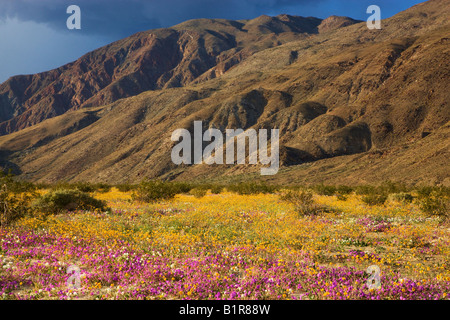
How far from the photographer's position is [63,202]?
14.9m

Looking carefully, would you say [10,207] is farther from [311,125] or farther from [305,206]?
[311,125]

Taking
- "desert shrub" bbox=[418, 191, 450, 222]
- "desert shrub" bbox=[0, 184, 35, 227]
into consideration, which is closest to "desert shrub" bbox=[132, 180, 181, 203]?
"desert shrub" bbox=[0, 184, 35, 227]

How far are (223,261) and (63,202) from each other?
11.3 m

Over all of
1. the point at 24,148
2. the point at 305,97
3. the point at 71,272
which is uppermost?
the point at 305,97

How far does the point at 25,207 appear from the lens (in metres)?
11.4

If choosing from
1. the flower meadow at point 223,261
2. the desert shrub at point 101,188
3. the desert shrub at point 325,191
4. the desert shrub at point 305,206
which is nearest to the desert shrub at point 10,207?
the flower meadow at point 223,261

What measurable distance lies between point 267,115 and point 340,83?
2934 centimetres

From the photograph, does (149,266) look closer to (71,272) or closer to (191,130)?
(71,272)

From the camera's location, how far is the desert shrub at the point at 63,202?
544 inches

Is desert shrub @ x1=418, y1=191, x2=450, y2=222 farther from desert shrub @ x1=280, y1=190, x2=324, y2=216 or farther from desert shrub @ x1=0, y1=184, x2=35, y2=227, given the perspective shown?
desert shrub @ x1=0, y1=184, x2=35, y2=227

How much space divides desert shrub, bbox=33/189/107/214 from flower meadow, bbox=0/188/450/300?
11.0 feet

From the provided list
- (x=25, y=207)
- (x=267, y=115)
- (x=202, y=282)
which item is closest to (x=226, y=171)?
(x=267, y=115)

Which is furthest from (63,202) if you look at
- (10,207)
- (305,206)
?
(305,206)

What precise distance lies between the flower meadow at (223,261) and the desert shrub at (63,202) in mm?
3353
